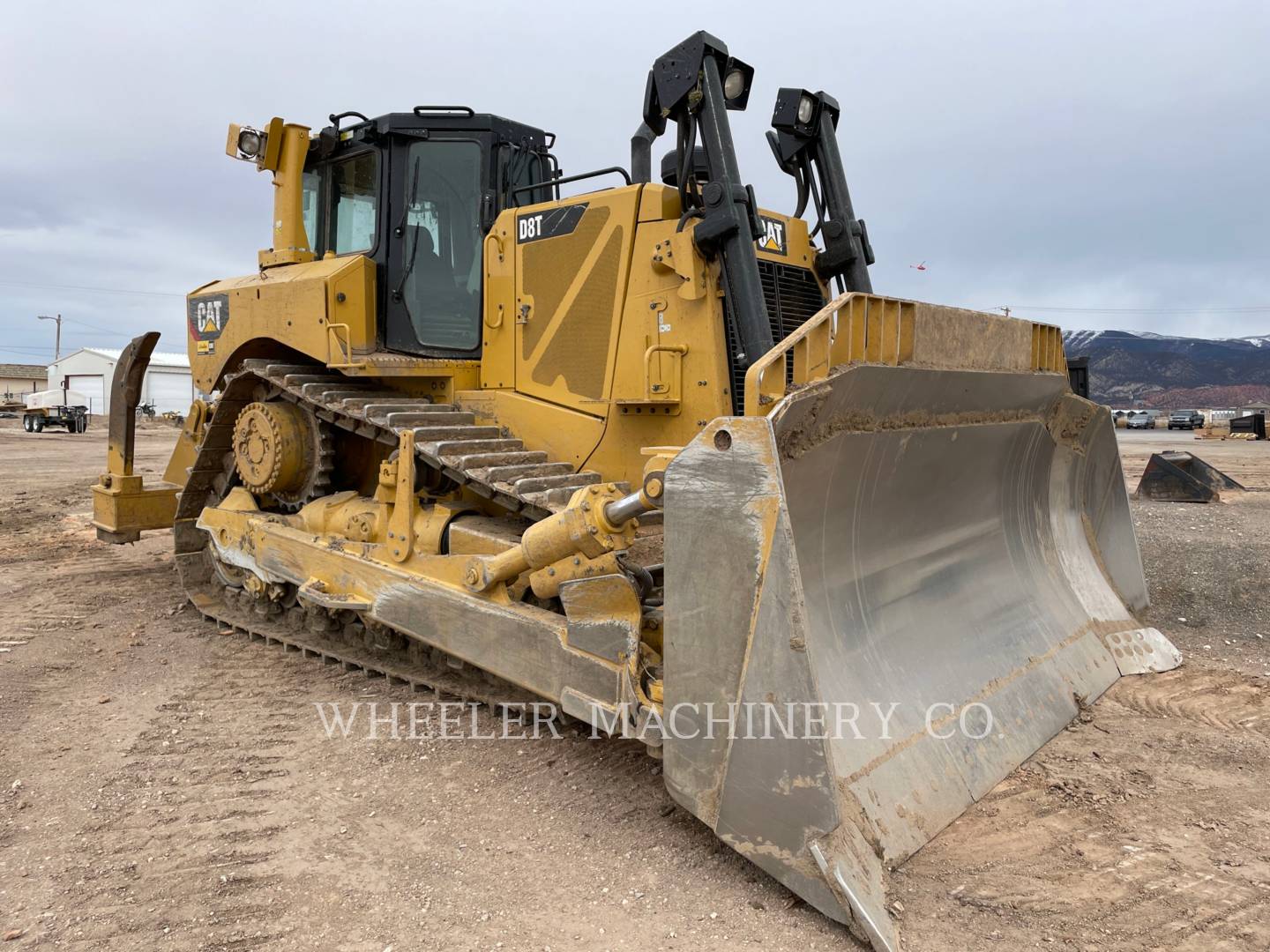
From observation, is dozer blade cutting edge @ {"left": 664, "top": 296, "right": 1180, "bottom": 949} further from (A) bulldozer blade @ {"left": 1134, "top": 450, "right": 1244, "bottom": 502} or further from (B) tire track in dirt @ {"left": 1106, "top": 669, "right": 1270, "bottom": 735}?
(A) bulldozer blade @ {"left": 1134, "top": 450, "right": 1244, "bottom": 502}

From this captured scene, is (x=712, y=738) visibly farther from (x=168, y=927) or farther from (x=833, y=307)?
(x=168, y=927)

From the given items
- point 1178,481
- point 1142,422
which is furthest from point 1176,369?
point 1178,481

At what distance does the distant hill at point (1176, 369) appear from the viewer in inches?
2179

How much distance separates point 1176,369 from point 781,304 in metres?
63.8

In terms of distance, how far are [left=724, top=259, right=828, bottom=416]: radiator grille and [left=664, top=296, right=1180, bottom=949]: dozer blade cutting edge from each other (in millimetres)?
852

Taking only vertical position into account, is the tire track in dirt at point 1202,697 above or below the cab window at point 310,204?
below

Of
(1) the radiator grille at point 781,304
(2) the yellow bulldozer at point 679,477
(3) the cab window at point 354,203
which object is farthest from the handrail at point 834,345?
(3) the cab window at point 354,203

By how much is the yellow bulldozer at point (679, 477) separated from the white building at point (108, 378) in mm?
43487

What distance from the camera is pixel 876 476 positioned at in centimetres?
349

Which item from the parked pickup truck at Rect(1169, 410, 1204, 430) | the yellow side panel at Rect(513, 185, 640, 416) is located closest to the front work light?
the yellow side panel at Rect(513, 185, 640, 416)

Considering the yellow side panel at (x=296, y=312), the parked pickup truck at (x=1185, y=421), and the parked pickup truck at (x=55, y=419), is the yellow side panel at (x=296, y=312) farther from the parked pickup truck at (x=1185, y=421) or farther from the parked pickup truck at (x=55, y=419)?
the parked pickup truck at (x=1185, y=421)

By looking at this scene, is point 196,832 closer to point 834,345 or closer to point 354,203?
point 834,345

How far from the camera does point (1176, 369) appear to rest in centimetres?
5819

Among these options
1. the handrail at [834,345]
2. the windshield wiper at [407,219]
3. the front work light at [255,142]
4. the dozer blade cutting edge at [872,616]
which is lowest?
the dozer blade cutting edge at [872,616]
